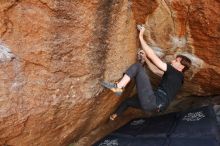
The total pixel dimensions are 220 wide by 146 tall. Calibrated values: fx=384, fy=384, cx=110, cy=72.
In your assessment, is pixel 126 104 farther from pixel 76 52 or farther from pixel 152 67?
pixel 76 52

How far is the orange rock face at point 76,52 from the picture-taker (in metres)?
4.06

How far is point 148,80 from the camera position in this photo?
4.77 meters

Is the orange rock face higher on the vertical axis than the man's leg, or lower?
higher

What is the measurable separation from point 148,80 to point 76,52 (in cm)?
98

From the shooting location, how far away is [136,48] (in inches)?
201

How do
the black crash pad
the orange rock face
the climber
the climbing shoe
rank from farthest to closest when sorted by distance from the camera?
the black crash pad → the climber → the climbing shoe → the orange rock face

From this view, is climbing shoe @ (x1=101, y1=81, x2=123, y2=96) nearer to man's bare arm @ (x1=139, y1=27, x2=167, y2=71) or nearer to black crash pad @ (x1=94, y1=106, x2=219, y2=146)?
man's bare arm @ (x1=139, y1=27, x2=167, y2=71)

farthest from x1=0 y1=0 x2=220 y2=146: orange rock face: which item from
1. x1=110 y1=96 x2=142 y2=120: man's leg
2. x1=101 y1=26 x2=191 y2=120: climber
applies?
x1=101 y1=26 x2=191 y2=120: climber

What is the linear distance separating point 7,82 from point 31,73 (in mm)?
291

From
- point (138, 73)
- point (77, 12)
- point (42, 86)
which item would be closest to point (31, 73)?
point (42, 86)

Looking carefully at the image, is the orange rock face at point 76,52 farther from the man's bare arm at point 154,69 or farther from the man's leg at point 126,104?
the man's bare arm at point 154,69

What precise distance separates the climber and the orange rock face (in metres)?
0.21

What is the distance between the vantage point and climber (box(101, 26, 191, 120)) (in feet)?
15.4

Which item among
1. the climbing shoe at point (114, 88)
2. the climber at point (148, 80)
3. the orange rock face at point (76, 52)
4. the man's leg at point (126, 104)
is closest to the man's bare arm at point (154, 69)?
the climber at point (148, 80)
